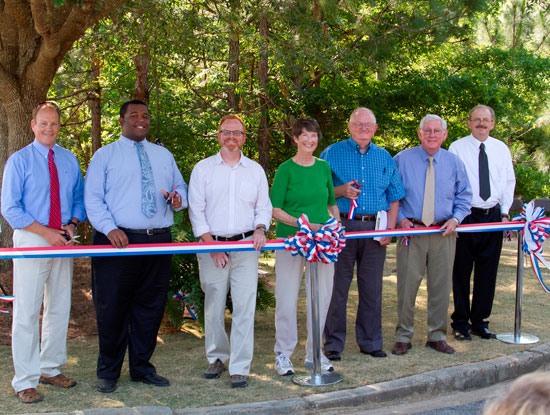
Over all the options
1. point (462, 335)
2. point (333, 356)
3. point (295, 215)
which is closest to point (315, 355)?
point (333, 356)

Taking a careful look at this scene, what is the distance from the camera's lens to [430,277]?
6.44 meters

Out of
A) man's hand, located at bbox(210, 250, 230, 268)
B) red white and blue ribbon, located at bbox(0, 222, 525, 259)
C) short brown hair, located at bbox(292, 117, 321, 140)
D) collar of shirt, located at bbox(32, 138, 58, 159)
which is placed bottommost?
man's hand, located at bbox(210, 250, 230, 268)

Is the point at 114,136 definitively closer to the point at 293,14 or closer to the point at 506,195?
the point at 293,14

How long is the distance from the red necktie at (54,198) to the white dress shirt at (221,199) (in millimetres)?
1072

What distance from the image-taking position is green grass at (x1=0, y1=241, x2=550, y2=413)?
500cm

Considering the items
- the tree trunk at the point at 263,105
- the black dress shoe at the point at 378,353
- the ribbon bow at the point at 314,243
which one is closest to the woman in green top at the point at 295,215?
the ribbon bow at the point at 314,243

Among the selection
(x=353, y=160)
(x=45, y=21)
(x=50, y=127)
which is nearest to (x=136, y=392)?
(x=50, y=127)

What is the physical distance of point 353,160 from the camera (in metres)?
6.19

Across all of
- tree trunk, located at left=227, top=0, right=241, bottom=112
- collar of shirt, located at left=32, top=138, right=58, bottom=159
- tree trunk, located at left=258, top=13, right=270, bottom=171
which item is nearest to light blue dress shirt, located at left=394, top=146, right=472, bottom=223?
collar of shirt, located at left=32, top=138, right=58, bottom=159

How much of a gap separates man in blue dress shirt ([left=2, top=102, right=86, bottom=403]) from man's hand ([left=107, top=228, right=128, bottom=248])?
1.29 ft

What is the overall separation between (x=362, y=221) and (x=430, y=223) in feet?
2.43

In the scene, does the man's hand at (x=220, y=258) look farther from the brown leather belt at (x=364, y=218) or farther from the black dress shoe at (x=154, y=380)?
the brown leather belt at (x=364, y=218)

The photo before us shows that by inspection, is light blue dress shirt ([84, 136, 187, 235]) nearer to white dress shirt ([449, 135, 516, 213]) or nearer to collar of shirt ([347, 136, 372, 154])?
collar of shirt ([347, 136, 372, 154])

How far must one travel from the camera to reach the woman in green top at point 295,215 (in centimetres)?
568
